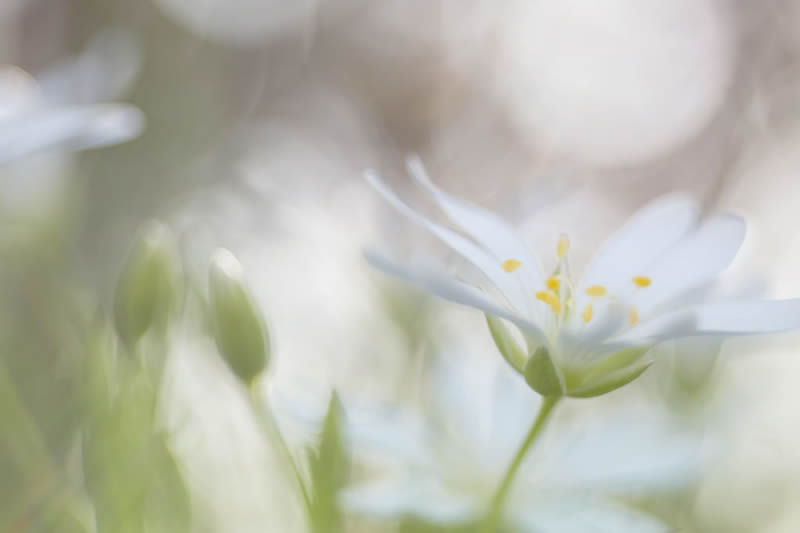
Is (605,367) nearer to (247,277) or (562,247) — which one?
(562,247)

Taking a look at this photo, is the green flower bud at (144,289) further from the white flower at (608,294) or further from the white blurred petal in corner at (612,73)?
the white blurred petal in corner at (612,73)

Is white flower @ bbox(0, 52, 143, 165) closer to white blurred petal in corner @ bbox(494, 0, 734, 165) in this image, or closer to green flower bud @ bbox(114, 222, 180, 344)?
green flower bud @ bbox(114, 222, 180, 344)

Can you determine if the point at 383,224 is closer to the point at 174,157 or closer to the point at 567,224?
the point at 567,224

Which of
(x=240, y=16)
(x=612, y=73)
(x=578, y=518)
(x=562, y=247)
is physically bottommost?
(x=578, y=518)

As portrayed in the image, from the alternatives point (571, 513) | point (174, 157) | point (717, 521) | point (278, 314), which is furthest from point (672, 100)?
point (571, 513)

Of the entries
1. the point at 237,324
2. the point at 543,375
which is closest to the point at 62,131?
the point at 237,324
